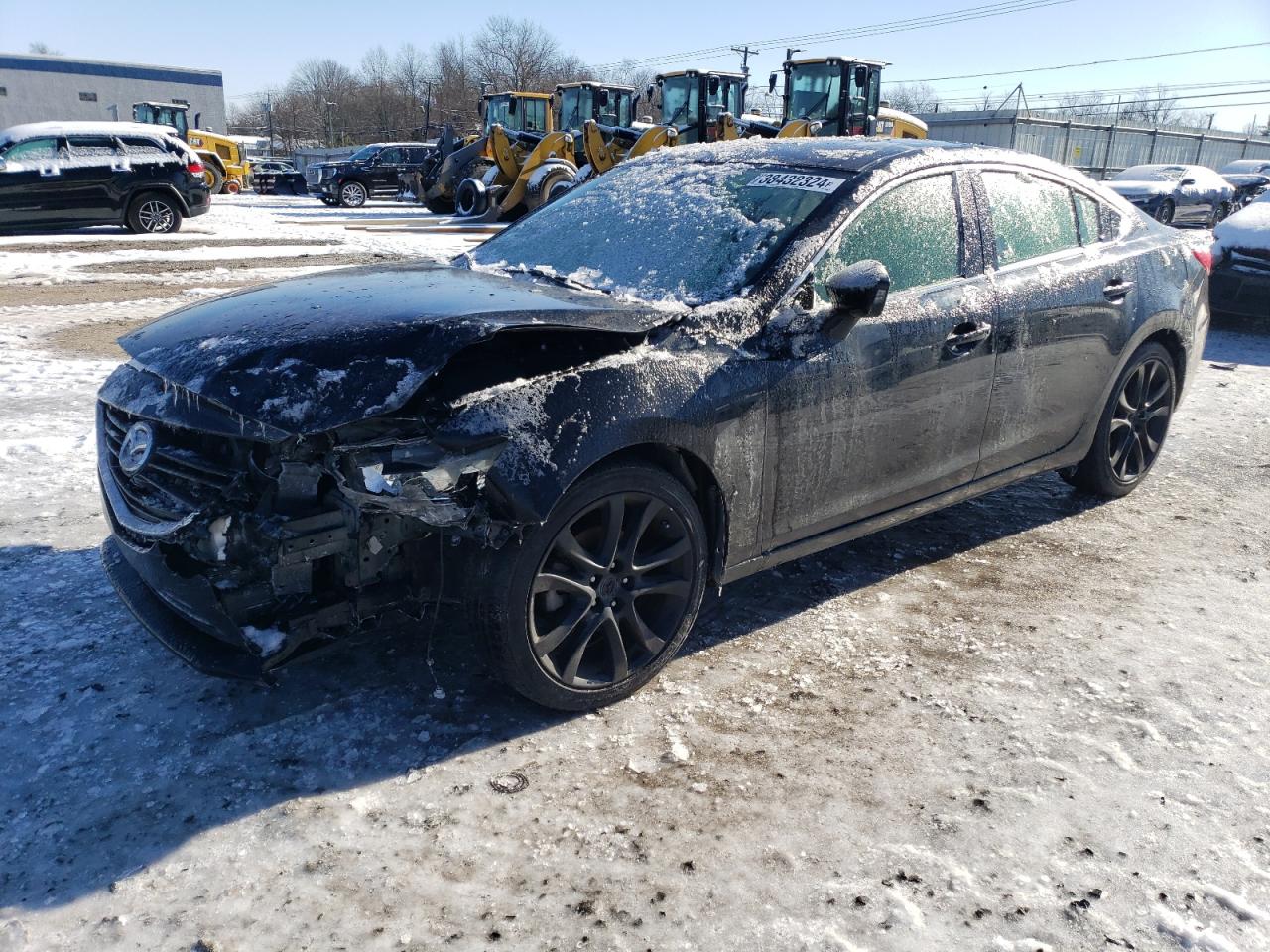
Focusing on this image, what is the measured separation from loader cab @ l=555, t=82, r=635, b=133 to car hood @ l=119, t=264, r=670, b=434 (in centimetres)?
2024

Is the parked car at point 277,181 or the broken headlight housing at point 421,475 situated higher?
the parked car at point 277,181

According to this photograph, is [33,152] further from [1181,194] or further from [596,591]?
[1181,194]

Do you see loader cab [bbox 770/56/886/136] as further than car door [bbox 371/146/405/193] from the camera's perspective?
No

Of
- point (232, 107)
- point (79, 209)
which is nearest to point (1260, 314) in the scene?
point (79, 209)

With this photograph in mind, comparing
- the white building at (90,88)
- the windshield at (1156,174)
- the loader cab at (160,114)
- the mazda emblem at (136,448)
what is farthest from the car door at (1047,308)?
the white building at (90,88)

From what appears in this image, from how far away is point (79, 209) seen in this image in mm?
15414

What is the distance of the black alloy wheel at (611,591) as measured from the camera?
2.81 metres

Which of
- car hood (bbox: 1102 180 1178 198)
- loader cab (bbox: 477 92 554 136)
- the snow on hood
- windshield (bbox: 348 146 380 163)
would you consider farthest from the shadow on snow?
windshield (bbox: 348 146 380 163)

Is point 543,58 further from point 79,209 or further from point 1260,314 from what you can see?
point 1260,314

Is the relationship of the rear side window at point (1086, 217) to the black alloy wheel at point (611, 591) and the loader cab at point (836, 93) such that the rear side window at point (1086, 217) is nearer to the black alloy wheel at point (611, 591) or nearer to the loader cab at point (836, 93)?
the black alloy wheel at point (611, 591)

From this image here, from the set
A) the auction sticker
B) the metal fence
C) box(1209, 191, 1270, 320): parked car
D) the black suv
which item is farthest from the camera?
the metal fence

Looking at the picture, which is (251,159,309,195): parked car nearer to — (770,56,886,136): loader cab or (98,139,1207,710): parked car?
(770,56,886,136): loader cab

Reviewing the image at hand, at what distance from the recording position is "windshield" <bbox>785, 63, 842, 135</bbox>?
18.9 meters

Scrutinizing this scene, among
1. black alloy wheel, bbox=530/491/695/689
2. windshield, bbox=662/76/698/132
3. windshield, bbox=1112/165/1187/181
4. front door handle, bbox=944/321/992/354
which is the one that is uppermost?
windshield, bbox=662/76/698/132
